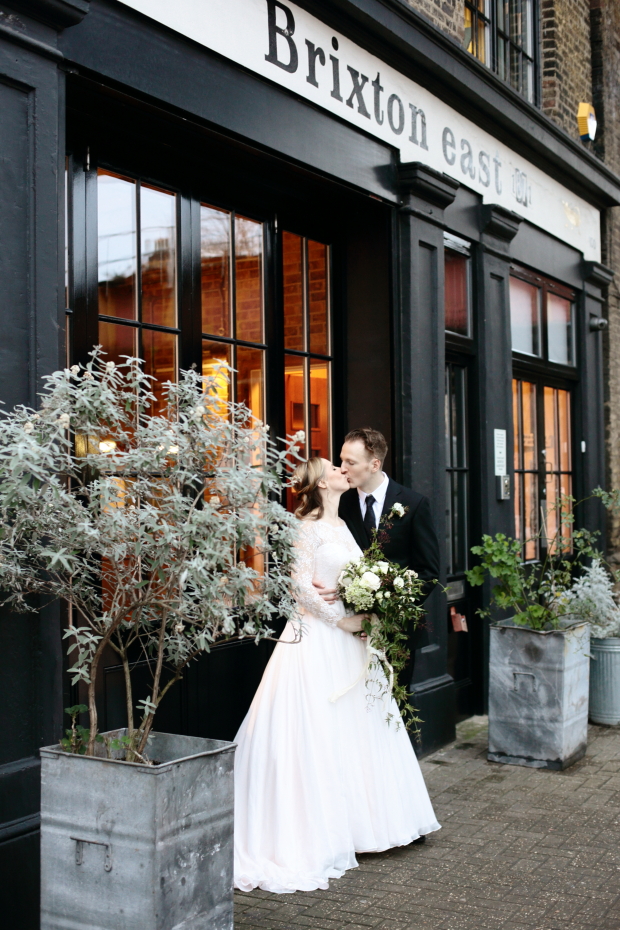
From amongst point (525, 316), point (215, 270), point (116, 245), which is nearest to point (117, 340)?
point (116, 245)

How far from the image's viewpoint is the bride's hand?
15.8ft

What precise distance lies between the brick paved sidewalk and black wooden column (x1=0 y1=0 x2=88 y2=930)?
1.03 metres

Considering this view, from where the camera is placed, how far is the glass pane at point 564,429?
977cm

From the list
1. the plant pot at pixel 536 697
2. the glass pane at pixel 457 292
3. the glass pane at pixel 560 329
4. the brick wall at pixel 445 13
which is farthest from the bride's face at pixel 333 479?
the glass pane at pixel 560 329

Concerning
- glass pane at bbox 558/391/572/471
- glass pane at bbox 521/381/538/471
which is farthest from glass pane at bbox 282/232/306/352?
glass pane at bbox 558/391/572/471

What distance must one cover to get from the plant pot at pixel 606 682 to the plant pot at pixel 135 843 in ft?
16.3

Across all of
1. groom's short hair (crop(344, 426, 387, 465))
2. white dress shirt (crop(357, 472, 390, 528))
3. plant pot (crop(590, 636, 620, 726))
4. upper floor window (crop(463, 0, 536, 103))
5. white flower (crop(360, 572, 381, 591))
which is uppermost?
upper floor window (crop(463, 0, 536, 103))

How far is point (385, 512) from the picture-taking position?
17.7ft

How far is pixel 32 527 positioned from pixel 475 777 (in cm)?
397

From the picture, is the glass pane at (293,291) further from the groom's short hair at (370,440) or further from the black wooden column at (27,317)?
the black wooden column at (27,317)

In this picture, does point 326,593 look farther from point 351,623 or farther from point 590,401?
point 590,401

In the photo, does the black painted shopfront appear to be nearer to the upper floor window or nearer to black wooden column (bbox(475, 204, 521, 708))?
black wooden column (bbox(475, 204, 521, 708))

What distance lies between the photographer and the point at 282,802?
4.47 metres

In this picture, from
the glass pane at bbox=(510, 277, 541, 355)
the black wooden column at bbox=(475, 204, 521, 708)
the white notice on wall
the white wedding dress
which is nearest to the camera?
the white wedding dress
